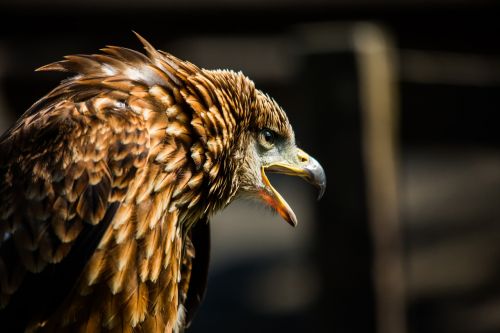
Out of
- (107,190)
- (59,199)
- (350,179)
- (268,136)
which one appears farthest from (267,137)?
(350,179)

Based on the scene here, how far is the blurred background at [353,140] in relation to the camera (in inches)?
205

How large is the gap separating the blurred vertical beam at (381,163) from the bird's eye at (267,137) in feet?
3.79

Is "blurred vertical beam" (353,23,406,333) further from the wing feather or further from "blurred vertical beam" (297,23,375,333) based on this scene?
the wing feather

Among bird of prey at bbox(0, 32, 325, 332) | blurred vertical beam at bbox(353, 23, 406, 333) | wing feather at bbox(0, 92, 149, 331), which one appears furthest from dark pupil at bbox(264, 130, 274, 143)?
blurred vertical beam at bbox(353, 23, 406, 333)

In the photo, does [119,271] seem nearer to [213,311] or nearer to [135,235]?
[135,235]

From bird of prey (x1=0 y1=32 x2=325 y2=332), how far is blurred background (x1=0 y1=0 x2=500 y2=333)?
2.47ft

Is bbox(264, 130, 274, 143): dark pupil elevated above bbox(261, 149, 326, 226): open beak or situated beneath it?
elevated above

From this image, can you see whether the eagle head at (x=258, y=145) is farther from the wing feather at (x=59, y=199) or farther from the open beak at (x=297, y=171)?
the wing feather at (x=59, y=199)

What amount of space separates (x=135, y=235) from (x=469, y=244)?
2881mm

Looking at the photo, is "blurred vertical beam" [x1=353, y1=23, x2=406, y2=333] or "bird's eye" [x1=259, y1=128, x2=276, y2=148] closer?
"bird's eye" [x1=259, y1=128, x2=276, y2=148]

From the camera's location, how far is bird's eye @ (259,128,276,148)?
4.10m

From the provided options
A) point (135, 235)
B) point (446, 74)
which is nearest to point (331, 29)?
point (446, 74)

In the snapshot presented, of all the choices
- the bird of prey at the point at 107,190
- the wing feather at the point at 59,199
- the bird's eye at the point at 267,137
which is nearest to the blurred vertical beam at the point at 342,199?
the bird's eye at the point at 267,137

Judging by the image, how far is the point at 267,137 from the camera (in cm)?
412
